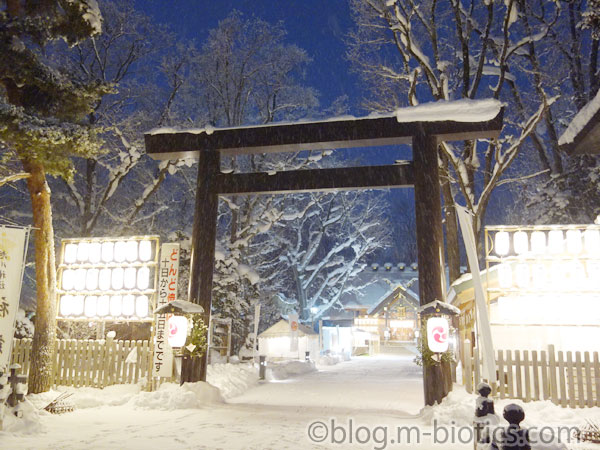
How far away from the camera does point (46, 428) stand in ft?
26.3

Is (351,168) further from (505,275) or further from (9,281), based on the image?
(9,281)

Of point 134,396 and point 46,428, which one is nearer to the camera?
point 46,428

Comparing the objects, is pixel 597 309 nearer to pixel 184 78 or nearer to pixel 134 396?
pixel 134 396

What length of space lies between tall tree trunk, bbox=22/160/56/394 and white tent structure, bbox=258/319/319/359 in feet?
56.8

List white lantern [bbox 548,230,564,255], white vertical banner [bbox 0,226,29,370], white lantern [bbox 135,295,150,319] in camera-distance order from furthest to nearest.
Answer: white lantern [bbox 135,295,150,319] → white lantern [bbox 548,230,564,255] → white vertical banner [bbox 0,226,29,370]

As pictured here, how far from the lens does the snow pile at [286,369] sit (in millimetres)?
19516

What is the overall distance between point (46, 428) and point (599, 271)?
12.3 m

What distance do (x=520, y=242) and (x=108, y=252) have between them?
36.4 feet

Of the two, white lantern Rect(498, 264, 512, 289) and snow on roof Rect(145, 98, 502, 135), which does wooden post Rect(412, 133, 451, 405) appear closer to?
snow on roof Rect(145, 98, 502, 135)

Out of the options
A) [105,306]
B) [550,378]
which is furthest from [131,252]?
[550,378]

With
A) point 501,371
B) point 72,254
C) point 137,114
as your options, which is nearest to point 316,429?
point 501,371

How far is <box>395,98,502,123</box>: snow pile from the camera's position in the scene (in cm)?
1055

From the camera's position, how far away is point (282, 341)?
2892 centimetres

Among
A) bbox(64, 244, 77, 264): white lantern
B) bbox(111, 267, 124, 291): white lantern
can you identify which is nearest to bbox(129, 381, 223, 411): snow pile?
bbox(111, 267, 124, 291): white lantern
